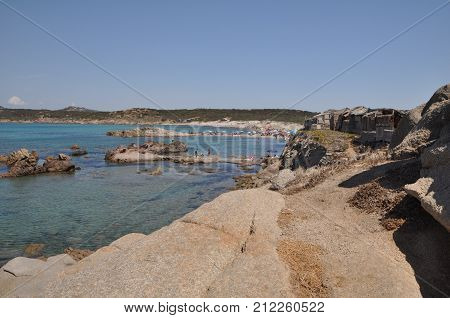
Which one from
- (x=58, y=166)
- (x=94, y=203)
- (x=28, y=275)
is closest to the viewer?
(x=28, y=275)

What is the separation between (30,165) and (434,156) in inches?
2382

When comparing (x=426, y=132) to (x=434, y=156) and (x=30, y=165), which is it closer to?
(x=434, y=156)

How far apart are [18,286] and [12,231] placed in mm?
15670

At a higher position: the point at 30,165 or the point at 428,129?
the point at 428,129

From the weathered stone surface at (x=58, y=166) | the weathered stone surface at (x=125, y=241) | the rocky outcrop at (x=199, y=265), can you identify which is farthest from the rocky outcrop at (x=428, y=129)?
Answer: the weathered stone surface at (x=58, y=166)

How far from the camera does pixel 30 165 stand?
61.1 m

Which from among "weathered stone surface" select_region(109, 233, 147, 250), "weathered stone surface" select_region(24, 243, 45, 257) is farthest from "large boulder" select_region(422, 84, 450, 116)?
"weathered stone surface" select_region(24, 243, 45, 257)

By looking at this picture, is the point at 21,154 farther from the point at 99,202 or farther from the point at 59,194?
the point at 99,202

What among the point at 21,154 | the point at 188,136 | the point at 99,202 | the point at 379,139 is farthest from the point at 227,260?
the point at 188,136

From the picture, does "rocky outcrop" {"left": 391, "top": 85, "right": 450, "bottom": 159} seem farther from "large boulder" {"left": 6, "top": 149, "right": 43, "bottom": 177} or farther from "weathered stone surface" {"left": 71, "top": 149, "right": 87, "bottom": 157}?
"weathered stone surface" {"left": 71, "top": 149, "right": 87, "bottom": 157}

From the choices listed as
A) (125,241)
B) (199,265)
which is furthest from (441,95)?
(125,241)

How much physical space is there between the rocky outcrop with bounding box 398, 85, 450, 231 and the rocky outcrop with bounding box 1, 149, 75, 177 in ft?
174

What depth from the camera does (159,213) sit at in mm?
36938

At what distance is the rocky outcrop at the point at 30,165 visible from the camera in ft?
191
